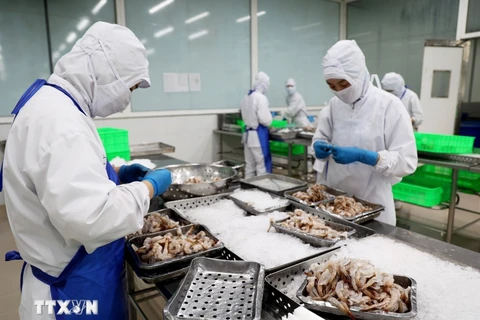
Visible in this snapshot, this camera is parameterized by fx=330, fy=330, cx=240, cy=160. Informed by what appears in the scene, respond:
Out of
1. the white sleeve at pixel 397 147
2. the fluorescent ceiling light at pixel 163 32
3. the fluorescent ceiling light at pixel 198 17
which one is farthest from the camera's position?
the fluorescent ceiling light at pixel 198 17

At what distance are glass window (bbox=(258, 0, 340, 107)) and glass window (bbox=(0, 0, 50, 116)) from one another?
3619 millimetres

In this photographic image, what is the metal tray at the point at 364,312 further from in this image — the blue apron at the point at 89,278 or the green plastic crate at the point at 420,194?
the green plastic crate at the point at 420,194

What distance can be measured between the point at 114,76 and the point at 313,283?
92 cm

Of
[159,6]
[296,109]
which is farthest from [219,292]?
[296,109]

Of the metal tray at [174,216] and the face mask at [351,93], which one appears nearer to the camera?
the metal tray at [174,216]

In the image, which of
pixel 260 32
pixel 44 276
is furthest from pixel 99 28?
pixel 260 32

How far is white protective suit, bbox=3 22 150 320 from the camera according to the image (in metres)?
0.87

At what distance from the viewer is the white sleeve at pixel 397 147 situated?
1.78 meters

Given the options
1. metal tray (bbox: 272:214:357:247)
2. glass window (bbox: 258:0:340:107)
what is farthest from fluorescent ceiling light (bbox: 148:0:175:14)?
metal tray (bbox: 272:214:357:247)

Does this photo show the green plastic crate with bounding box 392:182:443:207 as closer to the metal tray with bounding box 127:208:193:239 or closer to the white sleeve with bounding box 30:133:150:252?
the metal tray with bounding box 127:208:193:239

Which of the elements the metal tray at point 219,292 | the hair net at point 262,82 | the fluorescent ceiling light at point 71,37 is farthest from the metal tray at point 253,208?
the fluorescent ceiling light at point 71,37

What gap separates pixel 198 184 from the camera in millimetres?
1866

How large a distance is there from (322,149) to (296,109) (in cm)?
433

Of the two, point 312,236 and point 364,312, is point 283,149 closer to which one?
point 312,236
